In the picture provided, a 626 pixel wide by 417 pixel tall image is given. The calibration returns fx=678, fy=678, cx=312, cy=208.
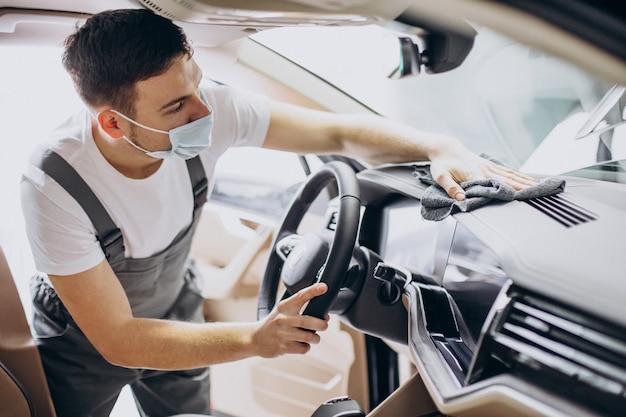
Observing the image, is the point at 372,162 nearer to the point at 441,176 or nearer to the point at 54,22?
the point at 441,176

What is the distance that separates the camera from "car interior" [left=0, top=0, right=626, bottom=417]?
846 millimetres

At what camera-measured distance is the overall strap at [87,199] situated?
1.47 m

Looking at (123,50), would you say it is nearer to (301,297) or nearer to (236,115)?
(236,115)

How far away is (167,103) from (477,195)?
2.29 ft

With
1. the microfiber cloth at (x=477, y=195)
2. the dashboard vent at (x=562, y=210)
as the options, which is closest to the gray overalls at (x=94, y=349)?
the microfiber cloth at (x=477, y=195)

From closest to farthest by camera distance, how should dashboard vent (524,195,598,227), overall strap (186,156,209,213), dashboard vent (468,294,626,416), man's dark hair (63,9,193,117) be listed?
dashboard vent (468,294,626,416), dashboard vent (524,195,598,227), man's dark hair (63,9,193,117), overall strap (186,156,209,213)

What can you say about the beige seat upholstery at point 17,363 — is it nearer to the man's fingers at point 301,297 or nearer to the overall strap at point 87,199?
the overall strap at point 87,199

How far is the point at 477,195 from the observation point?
1193mm

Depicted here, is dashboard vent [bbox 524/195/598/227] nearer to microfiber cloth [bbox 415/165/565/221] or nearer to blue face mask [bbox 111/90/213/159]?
microfiber cloth [bbox 415/165/565/221]

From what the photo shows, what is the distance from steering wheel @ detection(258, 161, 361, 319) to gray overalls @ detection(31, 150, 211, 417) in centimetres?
29

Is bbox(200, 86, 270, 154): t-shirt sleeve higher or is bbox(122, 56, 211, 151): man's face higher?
bbox(122, 56, 211, 151): man's face

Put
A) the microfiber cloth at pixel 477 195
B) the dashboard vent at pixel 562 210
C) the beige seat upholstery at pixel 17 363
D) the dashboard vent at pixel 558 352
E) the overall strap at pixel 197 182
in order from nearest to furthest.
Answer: the dashboard vent at pixel 558 352 < the dashboard vent at pixel 562 210 < the microfiber cloth at pixel 477 195 < the beige seat upholstery at pixel 17 363 < the overall strap at pixel 197 182

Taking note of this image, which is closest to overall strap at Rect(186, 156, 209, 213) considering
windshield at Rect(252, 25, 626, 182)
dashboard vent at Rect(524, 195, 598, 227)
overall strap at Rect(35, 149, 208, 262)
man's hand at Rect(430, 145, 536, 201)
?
overall strap at Rect(35, 149, 208, 262)

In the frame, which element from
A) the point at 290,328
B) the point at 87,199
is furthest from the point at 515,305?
the point at 87,199
